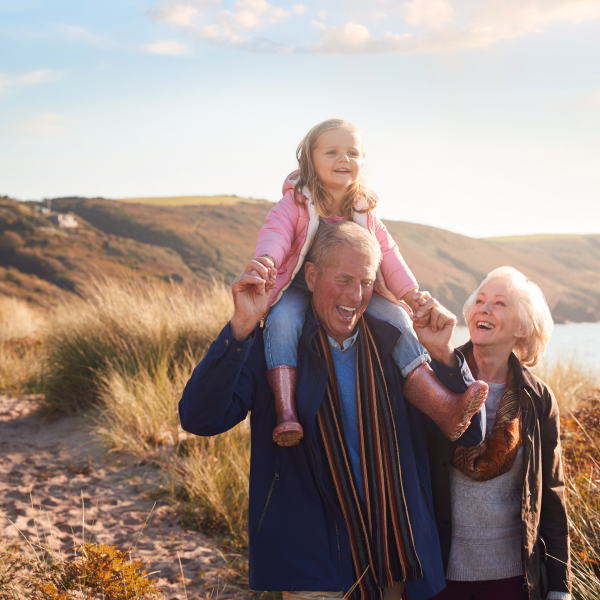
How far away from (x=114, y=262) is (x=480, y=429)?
138 ft

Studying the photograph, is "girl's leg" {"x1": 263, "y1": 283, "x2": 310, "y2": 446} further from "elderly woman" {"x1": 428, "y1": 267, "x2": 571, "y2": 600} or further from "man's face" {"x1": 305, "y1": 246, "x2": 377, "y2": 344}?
"elderly woman" {"x1": 428, "y1": 267, "x2": 571, "y2": 600}

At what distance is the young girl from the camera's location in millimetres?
2221

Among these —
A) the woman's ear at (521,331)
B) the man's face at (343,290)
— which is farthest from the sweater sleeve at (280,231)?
the woman's ear at (521,331)

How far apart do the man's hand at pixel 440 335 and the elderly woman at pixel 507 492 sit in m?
0.42

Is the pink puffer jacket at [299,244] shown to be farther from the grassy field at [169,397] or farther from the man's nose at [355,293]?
the grassy field at [169,397]

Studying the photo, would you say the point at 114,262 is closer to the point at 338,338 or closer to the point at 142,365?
the point at 142,365

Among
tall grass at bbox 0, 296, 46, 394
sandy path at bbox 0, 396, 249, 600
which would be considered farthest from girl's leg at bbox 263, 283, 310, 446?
tall grass at bbox 0, 296, 46, 394

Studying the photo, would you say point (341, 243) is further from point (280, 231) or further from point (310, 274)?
point (280, 231)

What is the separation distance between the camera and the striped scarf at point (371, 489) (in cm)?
210

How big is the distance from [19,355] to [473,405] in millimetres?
11348

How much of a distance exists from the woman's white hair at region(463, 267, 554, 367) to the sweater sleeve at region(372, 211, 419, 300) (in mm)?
391

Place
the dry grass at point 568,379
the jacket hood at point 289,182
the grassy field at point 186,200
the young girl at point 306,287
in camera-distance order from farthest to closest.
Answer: the grassy field at point 186,200 < the dry grass at point 568,379 < the jacket hood at point 289,182 < the young girl at point 306,287

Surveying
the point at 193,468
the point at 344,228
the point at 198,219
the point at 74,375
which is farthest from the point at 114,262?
the point at 344,228

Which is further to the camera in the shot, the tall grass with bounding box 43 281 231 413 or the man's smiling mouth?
the tall grass with bounding box 43 281 231 413
